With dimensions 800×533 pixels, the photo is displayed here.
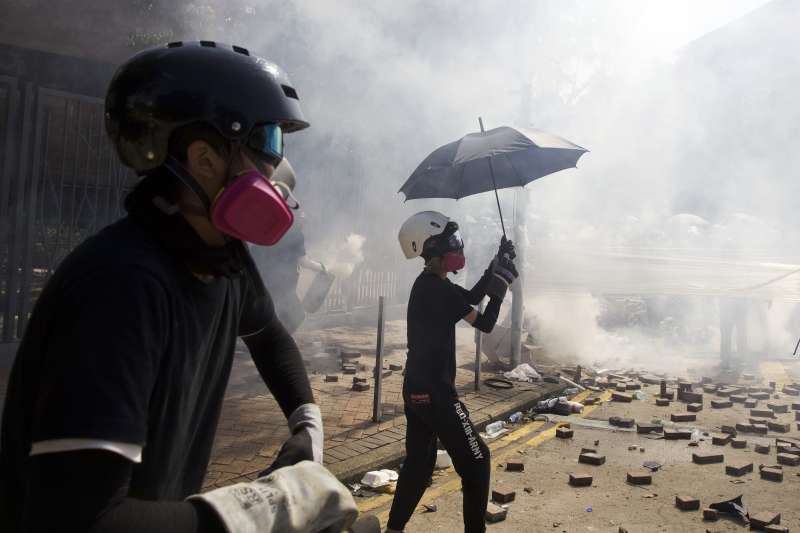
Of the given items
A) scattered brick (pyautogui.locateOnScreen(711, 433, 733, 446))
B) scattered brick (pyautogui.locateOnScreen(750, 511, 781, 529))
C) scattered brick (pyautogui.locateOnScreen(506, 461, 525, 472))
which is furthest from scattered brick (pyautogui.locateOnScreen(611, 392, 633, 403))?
scattered brick (pyautogui.locateOnScreen(750, 511, 781, 529))

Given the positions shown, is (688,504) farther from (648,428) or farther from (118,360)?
(118,360)

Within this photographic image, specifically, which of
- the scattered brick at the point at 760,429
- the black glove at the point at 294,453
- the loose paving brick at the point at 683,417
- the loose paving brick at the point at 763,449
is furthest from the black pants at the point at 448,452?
the scattered brick at the point at 760,429

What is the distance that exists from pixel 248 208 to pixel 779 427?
7108 millimetres

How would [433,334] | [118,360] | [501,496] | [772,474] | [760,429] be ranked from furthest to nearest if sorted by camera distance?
[760,429], [772,474], [501,496], [433,334], [118,360]

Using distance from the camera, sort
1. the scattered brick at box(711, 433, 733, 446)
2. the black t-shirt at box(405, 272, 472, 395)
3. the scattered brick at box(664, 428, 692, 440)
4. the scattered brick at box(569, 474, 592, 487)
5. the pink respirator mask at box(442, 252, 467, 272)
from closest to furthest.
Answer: the black t-shirt at box(405, 272, 472, 395) → the pink respirator mask at box(442, 252, 467, 272) → the scattered brick at box(569, 474, 592, 487) → the scattered brick at box(711, 433, 733, 446) → the scattered brick at box(664, 428, 692, 440)

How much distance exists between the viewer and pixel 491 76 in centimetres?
1379

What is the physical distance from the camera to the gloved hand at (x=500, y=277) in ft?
14.3

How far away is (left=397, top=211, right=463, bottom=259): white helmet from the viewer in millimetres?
4266

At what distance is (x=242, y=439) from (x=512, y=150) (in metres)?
3.09

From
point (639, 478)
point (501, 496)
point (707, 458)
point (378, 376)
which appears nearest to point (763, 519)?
point (639, 478)

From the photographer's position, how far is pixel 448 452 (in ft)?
12.1

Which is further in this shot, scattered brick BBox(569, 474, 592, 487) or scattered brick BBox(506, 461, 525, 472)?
scattered brick BBox(506, 461, 525, 472)

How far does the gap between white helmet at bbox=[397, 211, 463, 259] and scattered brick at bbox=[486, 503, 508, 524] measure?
1.73m

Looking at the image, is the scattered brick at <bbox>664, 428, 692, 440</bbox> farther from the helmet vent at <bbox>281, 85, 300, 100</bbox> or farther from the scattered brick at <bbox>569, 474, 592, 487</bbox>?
the helmet vent at <bbox>281, 85, 300, 100</bbox>
